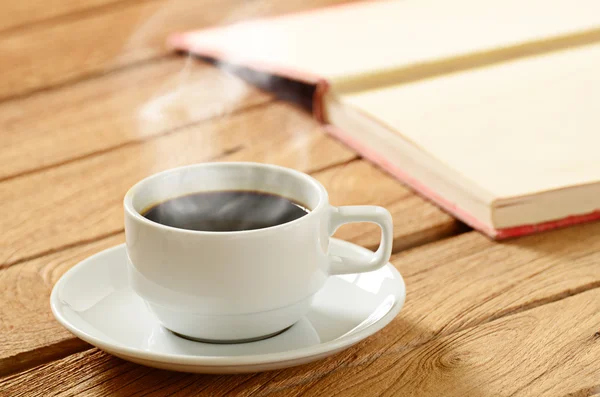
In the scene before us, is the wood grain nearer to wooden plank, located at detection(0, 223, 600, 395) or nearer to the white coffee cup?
wooden plank, located at detection(0, 223, 600, 395)

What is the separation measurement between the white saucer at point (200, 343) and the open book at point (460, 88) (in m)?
0.22

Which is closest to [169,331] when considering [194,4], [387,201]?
[387,201]

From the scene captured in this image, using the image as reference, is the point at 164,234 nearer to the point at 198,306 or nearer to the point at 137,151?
the point at 198,306

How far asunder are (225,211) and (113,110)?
0.66 metres

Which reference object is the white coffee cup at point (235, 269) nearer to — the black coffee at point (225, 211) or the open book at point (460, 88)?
the black coffee at point (225, 211)

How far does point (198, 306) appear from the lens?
637 mm

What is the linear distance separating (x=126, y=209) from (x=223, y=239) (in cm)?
10

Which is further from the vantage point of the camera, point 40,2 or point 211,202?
point 40,2

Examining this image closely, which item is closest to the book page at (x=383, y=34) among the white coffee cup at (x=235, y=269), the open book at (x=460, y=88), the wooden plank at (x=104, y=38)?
the open book at (x=460, y=88)

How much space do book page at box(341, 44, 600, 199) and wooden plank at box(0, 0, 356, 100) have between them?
0.59 meters

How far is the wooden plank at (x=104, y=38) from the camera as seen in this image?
59.0 inches

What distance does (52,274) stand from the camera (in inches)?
33.1

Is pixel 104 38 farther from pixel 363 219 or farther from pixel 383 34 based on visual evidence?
pixel 363 219

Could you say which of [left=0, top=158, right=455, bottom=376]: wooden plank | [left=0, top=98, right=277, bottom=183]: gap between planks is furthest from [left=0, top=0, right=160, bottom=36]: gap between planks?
[left=0, top=158, right=455, bottom=376]: wooden plank
